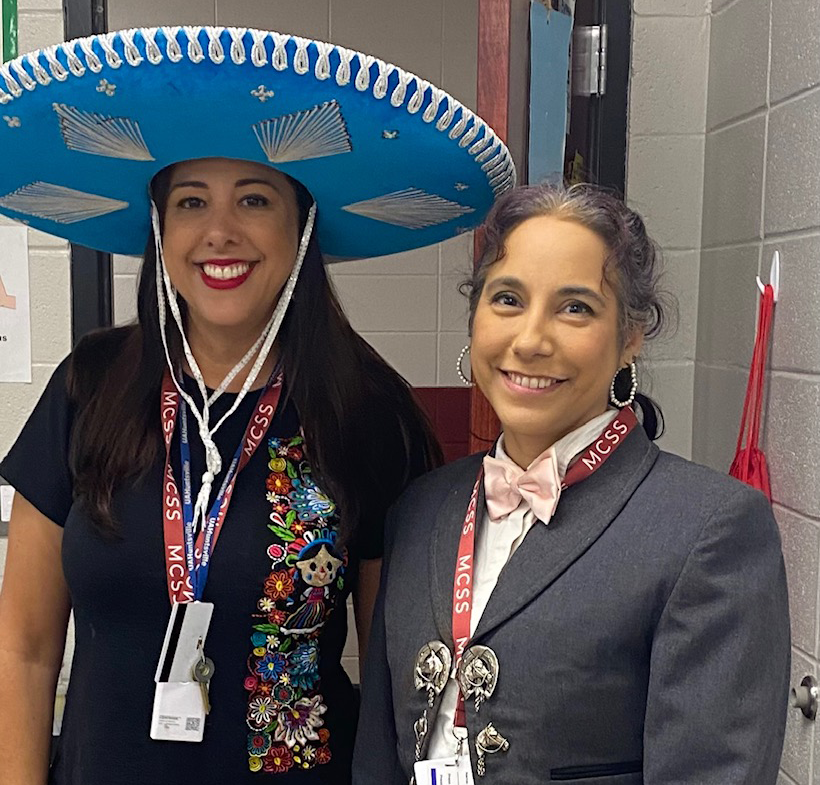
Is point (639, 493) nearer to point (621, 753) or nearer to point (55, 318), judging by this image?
point (621, 753)

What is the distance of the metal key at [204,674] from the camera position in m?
1.37

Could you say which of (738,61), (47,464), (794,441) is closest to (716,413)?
(794,441)

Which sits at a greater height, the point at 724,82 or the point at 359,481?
the point at 724,82

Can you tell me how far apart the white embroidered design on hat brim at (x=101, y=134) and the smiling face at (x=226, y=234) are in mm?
76

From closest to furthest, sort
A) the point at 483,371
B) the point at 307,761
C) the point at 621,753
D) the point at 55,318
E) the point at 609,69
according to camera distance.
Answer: the point at 621,753, the point at 483,371, the point at 307,761, the point at 609,69, the point at 55,318

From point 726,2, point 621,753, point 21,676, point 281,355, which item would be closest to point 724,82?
point 726,2

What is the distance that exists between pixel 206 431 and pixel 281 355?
169mm

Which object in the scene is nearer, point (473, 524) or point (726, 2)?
point (473, 524)

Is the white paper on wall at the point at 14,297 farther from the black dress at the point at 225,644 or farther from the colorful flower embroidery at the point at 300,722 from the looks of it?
the colorful flower embroidery at the point at 300,722

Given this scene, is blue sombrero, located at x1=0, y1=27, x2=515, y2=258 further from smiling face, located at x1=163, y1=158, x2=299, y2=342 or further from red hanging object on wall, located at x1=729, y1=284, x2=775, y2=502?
red hanging object on wall, located at x1=729, y1=284, x2=775, y2=502

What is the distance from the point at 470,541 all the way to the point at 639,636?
9.3 inches

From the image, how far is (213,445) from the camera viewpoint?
4.76 ft

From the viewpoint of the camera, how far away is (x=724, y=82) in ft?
6.38

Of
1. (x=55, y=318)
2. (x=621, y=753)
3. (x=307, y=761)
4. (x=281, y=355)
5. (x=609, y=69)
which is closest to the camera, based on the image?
(x=621, y=753)
